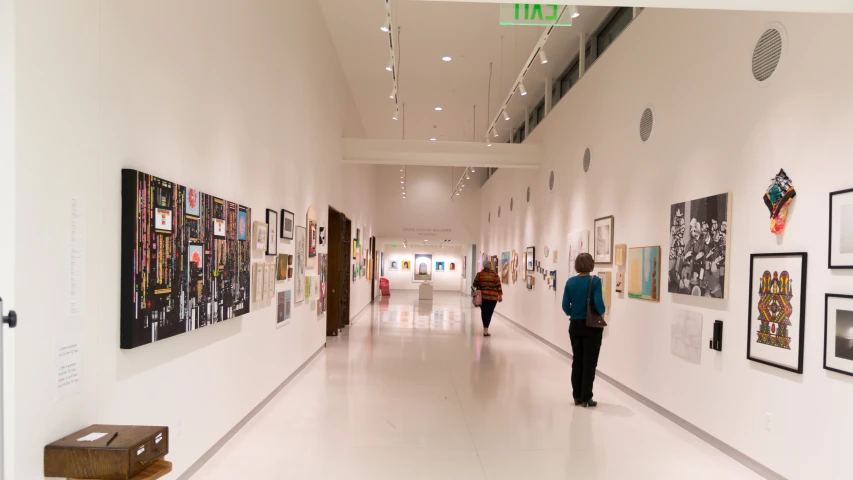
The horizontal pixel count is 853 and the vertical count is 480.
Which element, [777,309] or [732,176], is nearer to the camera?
[777,309]

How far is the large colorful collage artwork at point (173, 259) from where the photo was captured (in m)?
3.08

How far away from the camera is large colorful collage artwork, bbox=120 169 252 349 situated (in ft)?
10.1

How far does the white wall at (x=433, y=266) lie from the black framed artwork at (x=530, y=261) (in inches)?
760

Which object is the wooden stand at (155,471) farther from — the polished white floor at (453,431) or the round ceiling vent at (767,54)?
the round ceiling vent at (767,54)

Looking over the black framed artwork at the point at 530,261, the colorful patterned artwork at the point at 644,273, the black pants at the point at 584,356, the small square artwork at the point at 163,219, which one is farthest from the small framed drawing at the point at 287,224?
the black framed artwork at the point at 530,261

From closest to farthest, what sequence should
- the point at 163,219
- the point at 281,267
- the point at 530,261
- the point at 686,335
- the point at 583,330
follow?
the point at 163,219 < the point at 686,335 < the point at 583,330 < the point at 281,267 < the point at 530,261

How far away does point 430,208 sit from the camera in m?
23.8

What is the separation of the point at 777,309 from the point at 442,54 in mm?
8081

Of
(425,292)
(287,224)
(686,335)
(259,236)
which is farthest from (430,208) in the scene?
(686,335)

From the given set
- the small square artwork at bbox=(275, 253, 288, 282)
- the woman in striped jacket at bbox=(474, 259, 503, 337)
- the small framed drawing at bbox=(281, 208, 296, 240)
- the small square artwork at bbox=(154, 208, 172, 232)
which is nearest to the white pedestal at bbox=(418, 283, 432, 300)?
the woman in striped jacket at bbox=(474, 259, 503, 337)

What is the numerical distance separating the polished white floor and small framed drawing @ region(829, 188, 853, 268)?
1.90m

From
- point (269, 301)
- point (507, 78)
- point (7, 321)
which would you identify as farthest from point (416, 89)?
point (7, 321)

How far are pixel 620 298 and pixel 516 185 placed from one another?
8.27 metres

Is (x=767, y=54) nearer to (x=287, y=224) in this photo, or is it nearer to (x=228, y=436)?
(x=287, y=224)
